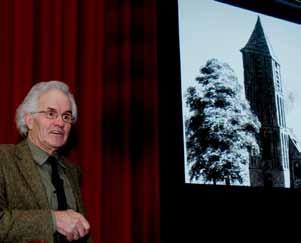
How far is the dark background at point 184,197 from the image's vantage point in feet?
9.79

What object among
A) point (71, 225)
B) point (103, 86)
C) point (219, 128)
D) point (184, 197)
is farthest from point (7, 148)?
point (219, 128)

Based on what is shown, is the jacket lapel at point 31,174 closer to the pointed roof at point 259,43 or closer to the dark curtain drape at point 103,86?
the dark curtain drape at point 103,86

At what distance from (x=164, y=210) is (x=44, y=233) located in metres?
1.18

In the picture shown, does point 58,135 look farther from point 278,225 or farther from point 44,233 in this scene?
point 278,225

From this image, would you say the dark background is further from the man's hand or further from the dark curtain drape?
the man's hand

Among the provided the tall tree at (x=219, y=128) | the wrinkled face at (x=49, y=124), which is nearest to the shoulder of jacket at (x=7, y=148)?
the wrinkled face at (x=49, y=124)

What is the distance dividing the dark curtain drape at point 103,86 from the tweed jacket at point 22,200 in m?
0.43

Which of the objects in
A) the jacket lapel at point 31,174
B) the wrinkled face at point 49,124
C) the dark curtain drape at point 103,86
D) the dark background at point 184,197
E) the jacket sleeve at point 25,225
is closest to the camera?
the jacket sleeve at point 25,225

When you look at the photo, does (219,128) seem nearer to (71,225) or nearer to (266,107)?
(266,107)

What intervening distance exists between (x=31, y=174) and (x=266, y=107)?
179cm

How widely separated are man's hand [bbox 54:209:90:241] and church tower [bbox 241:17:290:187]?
60.2 inches

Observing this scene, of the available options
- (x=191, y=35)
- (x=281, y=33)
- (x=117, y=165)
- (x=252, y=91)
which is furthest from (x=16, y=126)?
(x=281, y=33)

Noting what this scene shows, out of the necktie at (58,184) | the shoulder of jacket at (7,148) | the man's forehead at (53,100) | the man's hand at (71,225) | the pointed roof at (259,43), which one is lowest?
the man's hand at (71,225)

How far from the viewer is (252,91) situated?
10.9 ft
